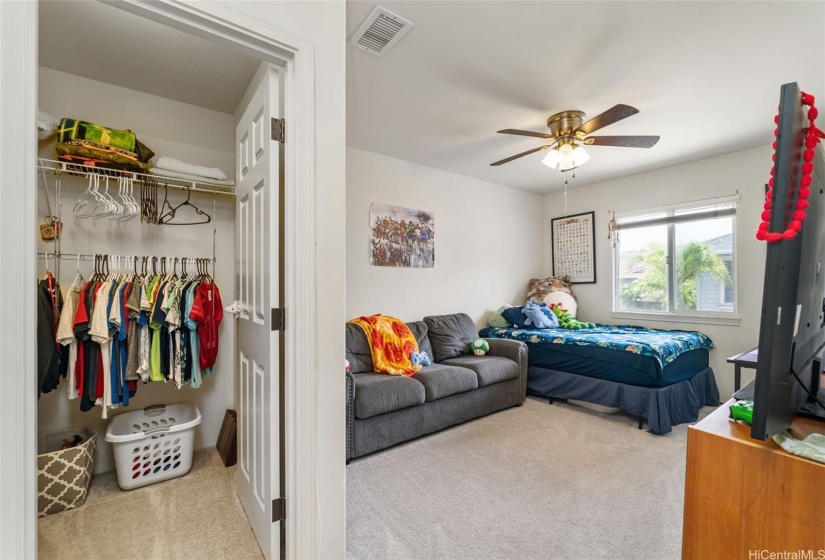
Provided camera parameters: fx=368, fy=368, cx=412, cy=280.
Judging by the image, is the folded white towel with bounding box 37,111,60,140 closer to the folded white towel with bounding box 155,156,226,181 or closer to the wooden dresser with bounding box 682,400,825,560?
the folded white towel with bounding box 155,156,226,181

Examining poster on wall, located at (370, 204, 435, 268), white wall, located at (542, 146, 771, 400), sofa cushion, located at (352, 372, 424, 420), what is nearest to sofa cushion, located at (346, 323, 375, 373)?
sofa cushion, located at (352, 372, 424, 420)

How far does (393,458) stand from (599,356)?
2066mm

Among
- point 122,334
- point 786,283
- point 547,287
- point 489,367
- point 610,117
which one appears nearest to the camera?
point 786,283

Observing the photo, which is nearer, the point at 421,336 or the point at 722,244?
the point at 421,336

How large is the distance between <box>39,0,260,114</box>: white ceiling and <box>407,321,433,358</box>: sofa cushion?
243cm

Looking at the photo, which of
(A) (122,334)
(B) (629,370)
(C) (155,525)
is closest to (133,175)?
(A) (122,334)

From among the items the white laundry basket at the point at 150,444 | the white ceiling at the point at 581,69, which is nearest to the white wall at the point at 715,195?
the white ceiling at the point at 581,69

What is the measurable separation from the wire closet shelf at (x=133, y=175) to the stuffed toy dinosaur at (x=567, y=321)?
3.73 m

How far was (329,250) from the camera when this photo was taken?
141 cm

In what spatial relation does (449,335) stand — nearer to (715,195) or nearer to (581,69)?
(581,69)

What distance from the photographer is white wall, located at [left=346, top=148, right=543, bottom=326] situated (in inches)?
141

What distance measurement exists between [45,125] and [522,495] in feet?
10.7

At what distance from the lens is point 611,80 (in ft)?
7.71

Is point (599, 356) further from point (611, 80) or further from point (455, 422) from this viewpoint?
point (611, 80)
